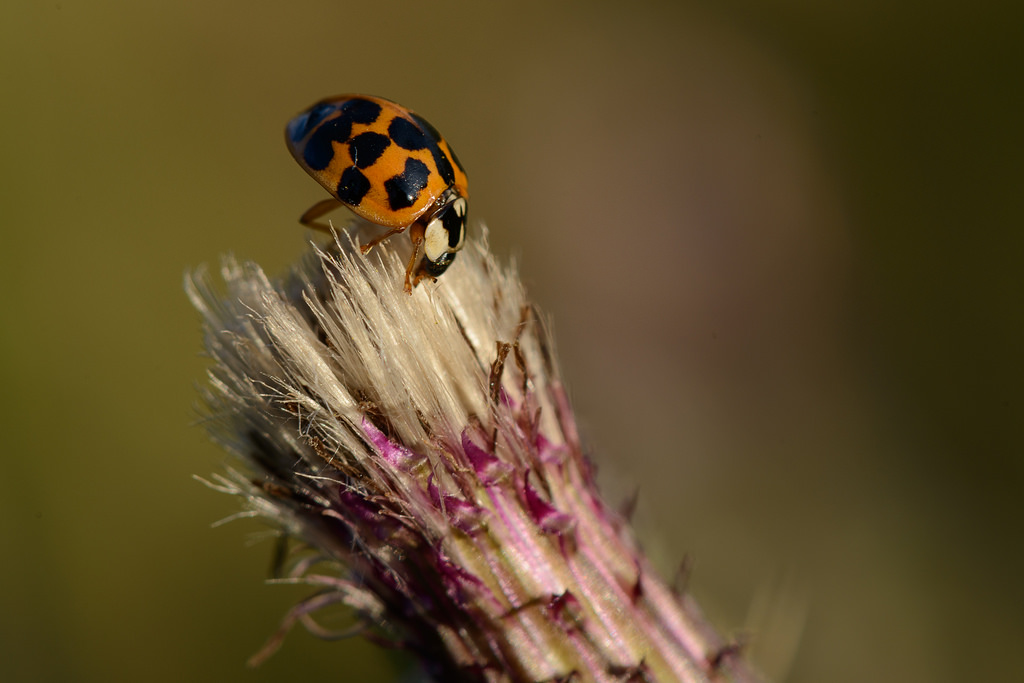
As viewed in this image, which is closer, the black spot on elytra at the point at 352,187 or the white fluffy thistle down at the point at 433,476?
the white fluffy thistle down at the point at 433,476

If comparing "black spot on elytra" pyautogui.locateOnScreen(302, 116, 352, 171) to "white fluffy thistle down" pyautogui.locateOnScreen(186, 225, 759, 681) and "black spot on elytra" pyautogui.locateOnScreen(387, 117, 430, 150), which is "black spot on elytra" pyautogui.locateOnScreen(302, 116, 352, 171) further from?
"white fluffy thistle down" pyautogui.locateOnScreen(186, 225, 759, 681)

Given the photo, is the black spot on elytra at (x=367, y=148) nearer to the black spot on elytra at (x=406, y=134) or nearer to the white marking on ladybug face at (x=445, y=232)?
the black spot on elytra at (x=406, y=134)

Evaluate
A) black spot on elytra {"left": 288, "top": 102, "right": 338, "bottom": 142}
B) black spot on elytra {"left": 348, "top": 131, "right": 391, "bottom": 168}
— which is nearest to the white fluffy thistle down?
black spot on elytra {"left": 348, "top": 131, "right": 391, "bottom": 168}

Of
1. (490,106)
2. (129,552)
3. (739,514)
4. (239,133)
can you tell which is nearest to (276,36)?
(239,133)

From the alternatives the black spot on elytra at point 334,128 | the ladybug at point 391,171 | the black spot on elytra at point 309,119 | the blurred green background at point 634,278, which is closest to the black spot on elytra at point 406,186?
the ladybug at point 391,171

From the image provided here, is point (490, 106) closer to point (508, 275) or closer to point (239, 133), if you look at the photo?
point (239, 133)

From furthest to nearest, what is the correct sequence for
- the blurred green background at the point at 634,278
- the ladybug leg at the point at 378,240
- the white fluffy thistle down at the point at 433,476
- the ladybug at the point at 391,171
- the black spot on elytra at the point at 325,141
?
the blurred green background at the point at 634,278
the black spot on elytra at the point at 325,141
the ladybug at the point at 391,171
the ladybug leg at the point at 378,240
the white fluffy thistle down at the point at 433,476
